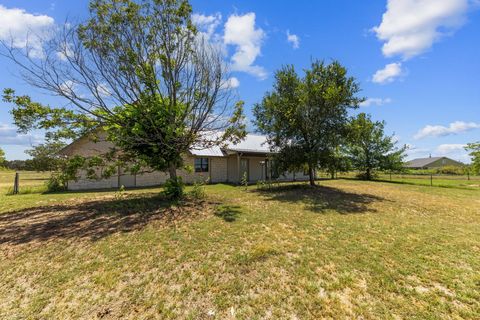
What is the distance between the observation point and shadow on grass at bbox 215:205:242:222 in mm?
7004

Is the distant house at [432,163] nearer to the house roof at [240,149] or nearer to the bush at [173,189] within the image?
the house roof at [240,149]

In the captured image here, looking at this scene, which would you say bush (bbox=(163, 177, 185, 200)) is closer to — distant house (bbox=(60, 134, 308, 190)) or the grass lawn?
the grass lawn

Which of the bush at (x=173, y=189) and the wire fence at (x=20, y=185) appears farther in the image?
the wire fence at (x=20, y=185)

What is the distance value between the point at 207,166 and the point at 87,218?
479 inches

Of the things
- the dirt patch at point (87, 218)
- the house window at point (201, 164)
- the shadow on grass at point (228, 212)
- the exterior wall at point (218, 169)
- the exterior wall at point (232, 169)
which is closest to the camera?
the dirt patch at point (87, 218)

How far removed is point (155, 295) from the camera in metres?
3.30

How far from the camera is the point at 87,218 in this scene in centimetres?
705

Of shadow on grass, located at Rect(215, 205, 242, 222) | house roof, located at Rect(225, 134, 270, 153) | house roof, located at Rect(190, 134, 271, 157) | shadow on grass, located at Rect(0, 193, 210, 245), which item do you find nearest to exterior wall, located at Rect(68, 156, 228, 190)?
house roof, located at Rect(190, 134, 271, 157)

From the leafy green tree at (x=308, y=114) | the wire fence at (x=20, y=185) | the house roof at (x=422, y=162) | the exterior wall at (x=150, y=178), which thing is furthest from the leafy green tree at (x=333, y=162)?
the house roof at (x=422, y=162)

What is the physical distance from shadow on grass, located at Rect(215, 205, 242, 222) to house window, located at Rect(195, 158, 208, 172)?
10.3 meters

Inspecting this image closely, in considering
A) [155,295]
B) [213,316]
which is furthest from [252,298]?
[155,295]

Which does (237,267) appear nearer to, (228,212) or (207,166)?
(228,212)

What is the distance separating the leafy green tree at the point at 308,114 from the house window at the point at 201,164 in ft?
21.5

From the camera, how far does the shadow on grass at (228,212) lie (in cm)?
700
